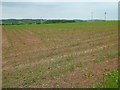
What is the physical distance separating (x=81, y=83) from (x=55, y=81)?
2.59ft

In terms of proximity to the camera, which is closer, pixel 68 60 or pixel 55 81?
pixel 55 81

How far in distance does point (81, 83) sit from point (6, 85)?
2.22 m

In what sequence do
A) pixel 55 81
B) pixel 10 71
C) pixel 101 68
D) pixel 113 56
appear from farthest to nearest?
pixel 113 56 < pixel 10 71 < pixel 101 68 < pixel 55 81

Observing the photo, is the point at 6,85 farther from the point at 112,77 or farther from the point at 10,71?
the point at 112,77

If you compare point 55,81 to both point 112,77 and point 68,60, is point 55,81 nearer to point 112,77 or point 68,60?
point 112,77

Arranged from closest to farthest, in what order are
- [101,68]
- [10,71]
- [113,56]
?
1. [101,68]
2. [10,71]
3. [113,56]

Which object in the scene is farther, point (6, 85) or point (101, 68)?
point (101, 68)

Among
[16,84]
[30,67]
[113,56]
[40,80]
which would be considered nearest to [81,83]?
[40,80]

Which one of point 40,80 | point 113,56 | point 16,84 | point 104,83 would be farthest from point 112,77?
point 113,56

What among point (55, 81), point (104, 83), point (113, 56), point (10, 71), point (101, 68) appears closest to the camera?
point (104, 83)

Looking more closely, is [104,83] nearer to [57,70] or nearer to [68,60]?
[57,70]

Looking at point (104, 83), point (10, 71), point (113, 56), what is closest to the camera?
point (104, 83)

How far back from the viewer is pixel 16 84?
29.6 ft

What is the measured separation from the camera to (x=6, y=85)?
29.7 feet
